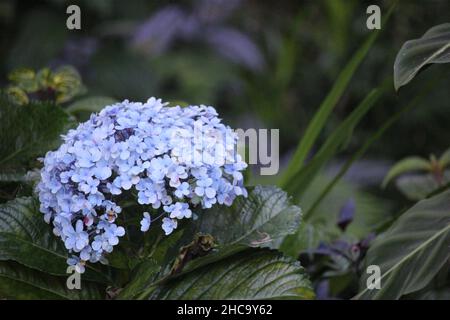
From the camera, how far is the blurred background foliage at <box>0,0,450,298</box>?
3256mm

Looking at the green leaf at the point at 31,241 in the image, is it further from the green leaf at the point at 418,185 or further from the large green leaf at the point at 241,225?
the green leaf at the point at 418,185

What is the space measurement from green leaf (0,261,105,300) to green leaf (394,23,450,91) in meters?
0.51

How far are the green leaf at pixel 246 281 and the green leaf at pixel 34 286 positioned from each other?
95mm

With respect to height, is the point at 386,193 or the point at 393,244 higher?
the point at 386,193

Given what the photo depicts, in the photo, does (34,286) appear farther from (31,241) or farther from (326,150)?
(326,150)

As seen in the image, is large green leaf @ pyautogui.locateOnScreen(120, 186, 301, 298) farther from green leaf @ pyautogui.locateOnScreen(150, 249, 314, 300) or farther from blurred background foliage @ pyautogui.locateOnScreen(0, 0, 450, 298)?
blurred background foliage @ pyautogui.locateOnScreen(0, 0, 450, 298)

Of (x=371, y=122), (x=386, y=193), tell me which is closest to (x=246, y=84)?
(x=371, y=122)

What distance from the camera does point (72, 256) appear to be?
0.91 metres

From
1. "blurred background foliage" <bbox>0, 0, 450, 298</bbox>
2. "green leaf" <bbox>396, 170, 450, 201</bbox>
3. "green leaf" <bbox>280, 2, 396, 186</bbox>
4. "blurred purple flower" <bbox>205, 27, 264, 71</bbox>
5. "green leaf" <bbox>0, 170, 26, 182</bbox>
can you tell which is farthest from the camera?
"blurred purple flower" <bbox>205, 27, 264, 71</bbox>

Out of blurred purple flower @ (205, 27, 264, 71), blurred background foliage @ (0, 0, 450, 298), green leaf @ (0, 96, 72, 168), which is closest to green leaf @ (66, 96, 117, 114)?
green leaf @ (0, 96, 72, 168)

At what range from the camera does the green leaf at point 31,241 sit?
0.91 metres

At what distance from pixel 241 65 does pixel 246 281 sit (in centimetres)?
294

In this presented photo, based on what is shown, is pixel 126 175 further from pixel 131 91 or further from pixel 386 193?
pixel 386 193

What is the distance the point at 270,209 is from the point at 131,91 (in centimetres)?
242
